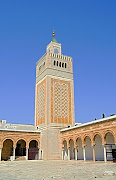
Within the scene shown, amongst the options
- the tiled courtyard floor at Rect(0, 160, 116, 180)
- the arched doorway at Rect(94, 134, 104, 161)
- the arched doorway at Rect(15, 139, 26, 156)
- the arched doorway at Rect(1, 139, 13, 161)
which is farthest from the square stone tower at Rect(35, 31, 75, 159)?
the tiled courtyard floor at Rect(0, 160, 116, 180)

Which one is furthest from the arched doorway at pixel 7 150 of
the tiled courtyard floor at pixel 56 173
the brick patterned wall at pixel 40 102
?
the tiled courtyard floor at pixel 56 173

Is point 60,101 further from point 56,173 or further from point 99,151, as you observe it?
point 56,173

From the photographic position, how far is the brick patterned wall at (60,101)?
25.1 metres

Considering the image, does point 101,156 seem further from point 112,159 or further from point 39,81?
point 39,81

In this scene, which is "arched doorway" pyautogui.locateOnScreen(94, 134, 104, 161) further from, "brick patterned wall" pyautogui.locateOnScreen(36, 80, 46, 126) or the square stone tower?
"brick patterned wall" pyautogui.locateOnScreen(36, 80, 46, 126)

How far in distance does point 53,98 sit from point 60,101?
44.6 inches

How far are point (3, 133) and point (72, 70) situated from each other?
526 inches

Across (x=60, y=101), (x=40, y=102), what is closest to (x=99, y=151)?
(x=60, y=101)

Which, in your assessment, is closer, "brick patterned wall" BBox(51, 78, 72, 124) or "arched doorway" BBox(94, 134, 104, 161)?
"arched doorway" BBox(94, 134, 104, 161)

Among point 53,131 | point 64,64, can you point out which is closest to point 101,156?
point 53,131

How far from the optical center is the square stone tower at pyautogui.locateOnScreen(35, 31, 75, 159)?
77.9ft

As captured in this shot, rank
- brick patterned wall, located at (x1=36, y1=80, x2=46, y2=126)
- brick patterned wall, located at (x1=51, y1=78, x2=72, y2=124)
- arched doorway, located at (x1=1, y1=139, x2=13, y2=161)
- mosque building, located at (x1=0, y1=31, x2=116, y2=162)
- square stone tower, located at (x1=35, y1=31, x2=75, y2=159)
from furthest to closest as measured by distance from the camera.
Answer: brick patterned wall, located at (x1=36, y1=80, x2=46, y2=126), brick patterned wall, located at (x1=51, y1=78, x2=72, y2=124), arched doorway, located at (x1=1, y1=139, x2=13, y2=161), square stone tower, located at (x1=35, y1=31, x2=75, y2=159), mosque building, located at (x1=0, y1=31, x2=116, y2=162)

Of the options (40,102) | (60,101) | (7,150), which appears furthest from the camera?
(40,102)

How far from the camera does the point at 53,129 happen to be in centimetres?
2416
